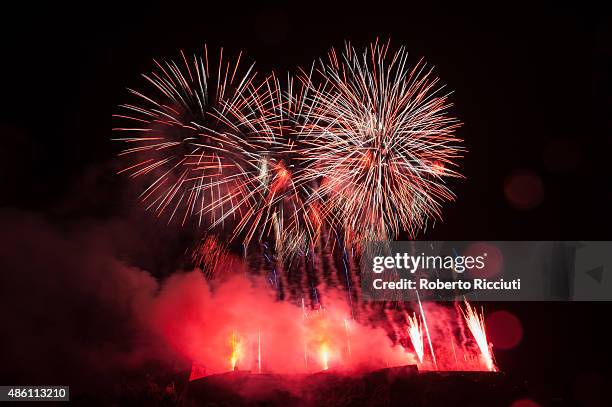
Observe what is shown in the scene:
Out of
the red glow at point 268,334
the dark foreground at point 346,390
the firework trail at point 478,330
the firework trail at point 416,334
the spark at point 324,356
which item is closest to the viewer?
the dark foreground at point 346,390

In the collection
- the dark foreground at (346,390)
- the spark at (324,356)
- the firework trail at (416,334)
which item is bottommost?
the dark foreground at (346,390)

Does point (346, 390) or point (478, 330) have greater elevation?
point (478, 330)

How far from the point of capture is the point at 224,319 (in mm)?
20250

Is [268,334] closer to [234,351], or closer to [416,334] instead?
[234,351]

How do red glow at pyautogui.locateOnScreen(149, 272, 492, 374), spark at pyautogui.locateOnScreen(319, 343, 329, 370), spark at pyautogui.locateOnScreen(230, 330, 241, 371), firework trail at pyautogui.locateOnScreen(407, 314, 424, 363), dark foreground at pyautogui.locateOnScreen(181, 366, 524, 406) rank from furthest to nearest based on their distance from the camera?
firework trail at pyautogui.locateOnScreen(407, 314, 424, 363), spark at pyautogui.locateOnScreen(319, 343, 329, 370), red glow at pyautogui.locateOnScreen(149, 272, 492, 374), spark at pyautogui.locateOnScreen(230, 330, 241, 371), dark foreground at pyautogui.locateOnScreen(181, 366, 524, 406)

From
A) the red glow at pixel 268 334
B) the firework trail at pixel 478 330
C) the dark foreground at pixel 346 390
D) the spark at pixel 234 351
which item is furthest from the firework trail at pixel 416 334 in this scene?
the spark at pixel 234 351

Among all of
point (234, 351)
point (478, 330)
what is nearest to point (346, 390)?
point (234, 351)

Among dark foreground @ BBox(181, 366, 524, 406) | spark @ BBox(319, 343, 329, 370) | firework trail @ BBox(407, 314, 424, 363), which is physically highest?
firework trail @ BBox(407, 314, 424, 363)

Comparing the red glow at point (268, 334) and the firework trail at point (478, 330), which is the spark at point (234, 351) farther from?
the firework trail at point (478, 330)

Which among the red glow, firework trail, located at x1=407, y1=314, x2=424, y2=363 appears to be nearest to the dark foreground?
the red glow

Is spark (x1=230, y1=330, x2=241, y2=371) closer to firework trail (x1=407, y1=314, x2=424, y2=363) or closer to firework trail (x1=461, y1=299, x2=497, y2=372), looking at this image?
firework trail (x1=407, y1=314, x2=424, y2=363)
